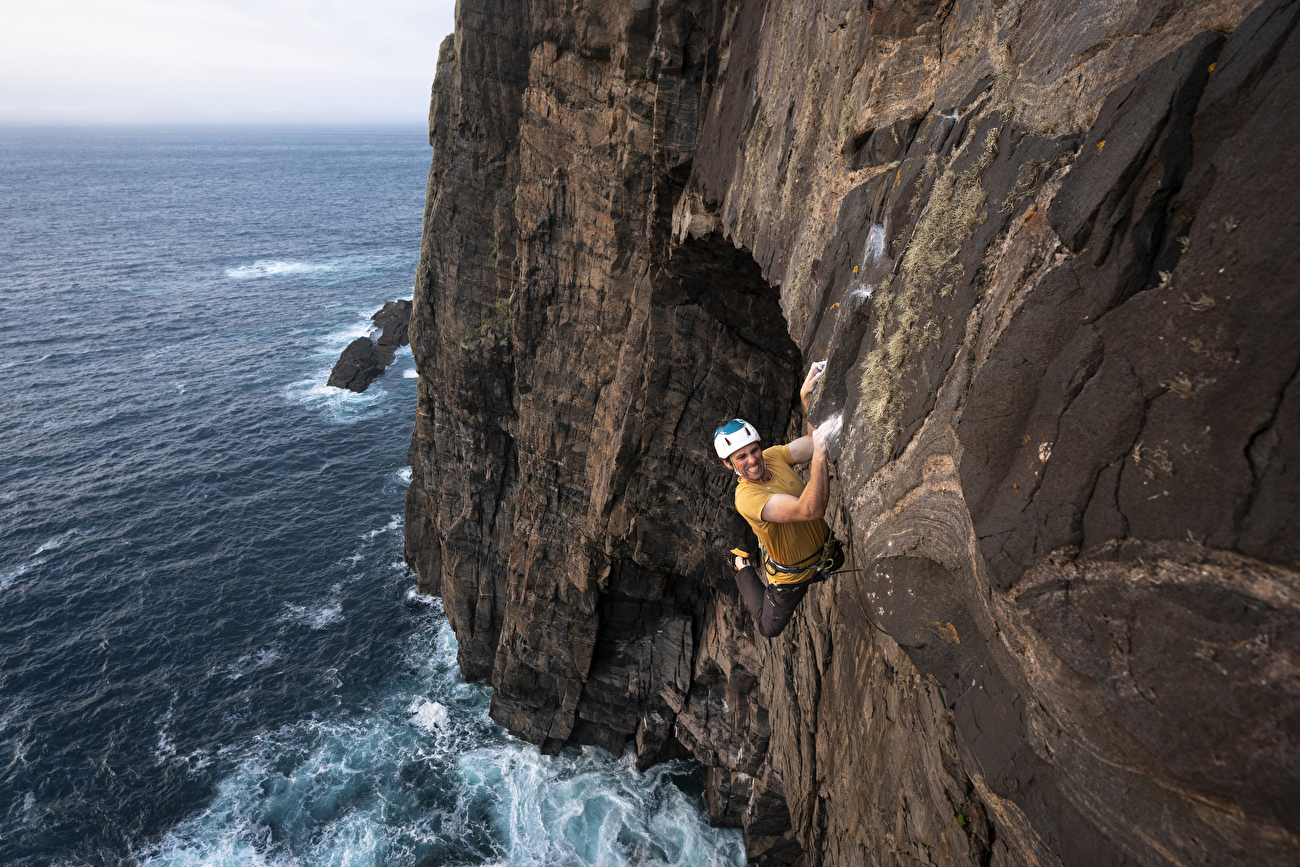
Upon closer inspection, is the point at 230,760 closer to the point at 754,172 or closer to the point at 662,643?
the point at 662,643

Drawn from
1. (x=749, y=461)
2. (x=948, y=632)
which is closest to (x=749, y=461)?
(x=749, y=461)

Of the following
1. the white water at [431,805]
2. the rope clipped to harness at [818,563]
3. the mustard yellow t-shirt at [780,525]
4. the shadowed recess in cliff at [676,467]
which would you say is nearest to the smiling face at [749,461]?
the mustard yellow t-shirt at [780,525]

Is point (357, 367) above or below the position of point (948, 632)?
below

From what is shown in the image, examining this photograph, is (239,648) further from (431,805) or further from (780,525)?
(780,525)

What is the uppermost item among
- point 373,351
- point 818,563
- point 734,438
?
point 734,438

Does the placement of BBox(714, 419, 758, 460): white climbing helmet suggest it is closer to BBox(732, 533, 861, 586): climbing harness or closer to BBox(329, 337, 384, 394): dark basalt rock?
BBox(732, 533, 861, 586): climbing harness

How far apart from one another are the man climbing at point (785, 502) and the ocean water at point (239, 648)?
2195 centimetres

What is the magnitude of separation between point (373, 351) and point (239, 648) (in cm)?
3542

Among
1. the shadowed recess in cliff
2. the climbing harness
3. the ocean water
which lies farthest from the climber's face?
the ocean water

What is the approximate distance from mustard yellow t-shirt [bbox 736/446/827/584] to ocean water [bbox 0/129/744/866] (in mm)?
22399

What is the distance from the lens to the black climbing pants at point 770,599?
9.42 metres

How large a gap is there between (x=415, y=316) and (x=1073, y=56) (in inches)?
1118

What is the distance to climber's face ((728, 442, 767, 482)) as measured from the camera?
7676 millimetres

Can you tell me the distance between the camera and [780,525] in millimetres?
8227
